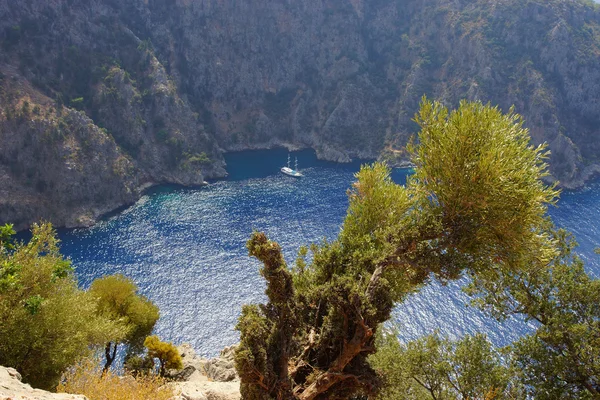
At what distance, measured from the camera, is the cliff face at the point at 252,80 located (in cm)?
11144

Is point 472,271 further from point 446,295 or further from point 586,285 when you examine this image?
point 446,295

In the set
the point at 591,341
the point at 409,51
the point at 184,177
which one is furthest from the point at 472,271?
the point at 409,51

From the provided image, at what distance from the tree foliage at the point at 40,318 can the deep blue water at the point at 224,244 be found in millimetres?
39779

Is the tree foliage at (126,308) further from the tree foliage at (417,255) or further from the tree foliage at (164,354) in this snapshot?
the tree foliage at (417,255)

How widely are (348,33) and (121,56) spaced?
112871 mm

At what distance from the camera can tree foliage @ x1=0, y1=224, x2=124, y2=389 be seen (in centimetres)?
2305

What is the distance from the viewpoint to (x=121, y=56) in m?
144

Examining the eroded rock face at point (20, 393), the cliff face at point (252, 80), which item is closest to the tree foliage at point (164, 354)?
the eroded rock face at point (20, 393)

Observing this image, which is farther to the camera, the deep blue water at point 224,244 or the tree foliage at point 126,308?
the deep blue water at point 224,244

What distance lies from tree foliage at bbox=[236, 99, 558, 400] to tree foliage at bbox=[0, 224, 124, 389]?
14858 millimetres

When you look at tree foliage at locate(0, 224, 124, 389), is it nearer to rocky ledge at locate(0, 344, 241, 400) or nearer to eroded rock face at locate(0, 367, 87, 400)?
eroded rock face at locate(0, 367, 87, 400)

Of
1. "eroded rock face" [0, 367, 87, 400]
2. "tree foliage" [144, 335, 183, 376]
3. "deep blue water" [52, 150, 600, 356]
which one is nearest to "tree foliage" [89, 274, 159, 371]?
"tree foliage" [144, 335, 183, 376]

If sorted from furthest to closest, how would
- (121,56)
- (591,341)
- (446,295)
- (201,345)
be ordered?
(121,56) → (446,295) → (201,345) → (591,341)

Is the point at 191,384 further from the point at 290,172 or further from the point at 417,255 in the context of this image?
the point at 290,172
